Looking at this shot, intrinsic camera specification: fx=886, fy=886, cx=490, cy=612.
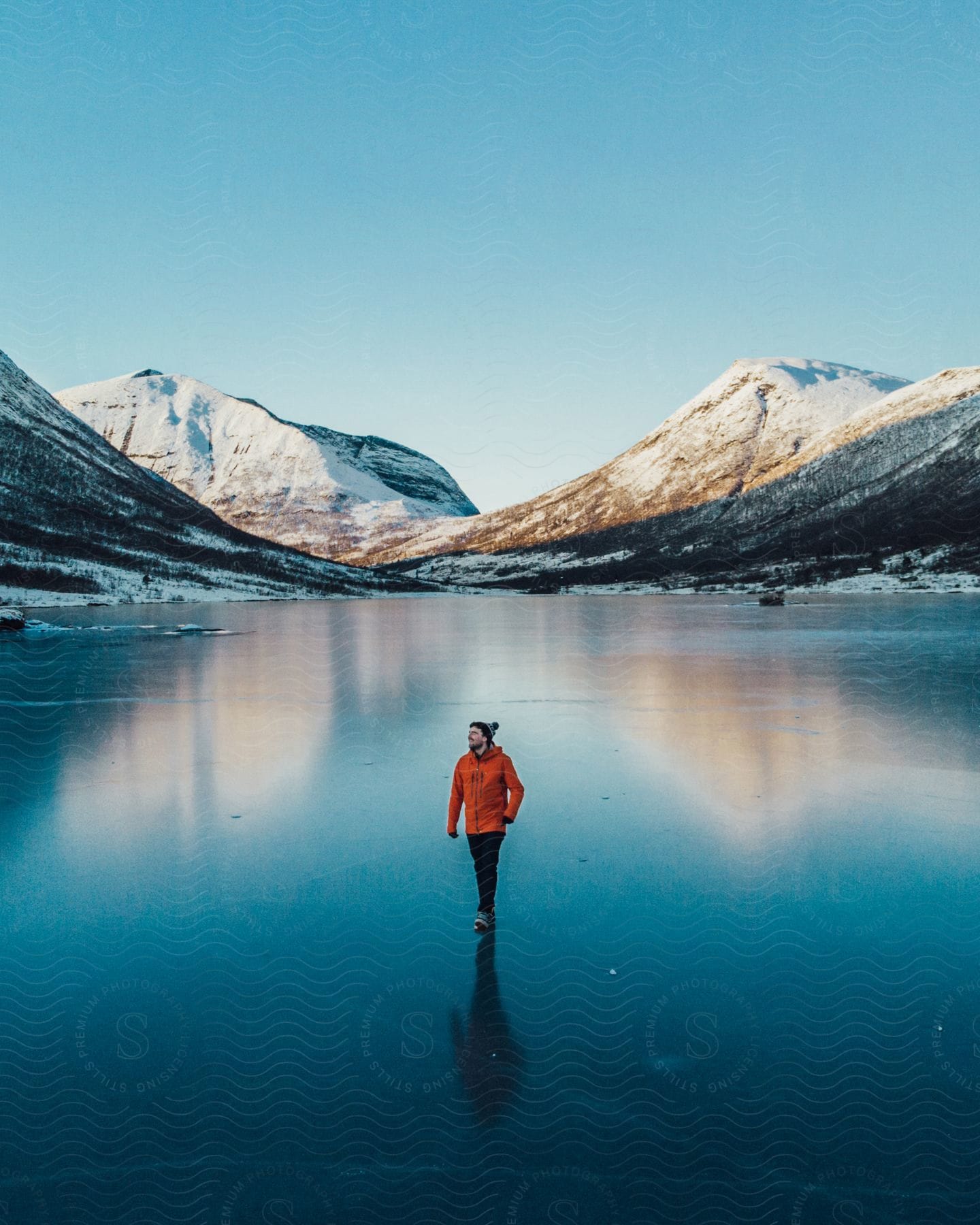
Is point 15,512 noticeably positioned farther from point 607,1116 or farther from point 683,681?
point 607,1116

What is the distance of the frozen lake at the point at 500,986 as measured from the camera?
4.72 metres

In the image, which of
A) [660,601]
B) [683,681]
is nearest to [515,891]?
[683,681]

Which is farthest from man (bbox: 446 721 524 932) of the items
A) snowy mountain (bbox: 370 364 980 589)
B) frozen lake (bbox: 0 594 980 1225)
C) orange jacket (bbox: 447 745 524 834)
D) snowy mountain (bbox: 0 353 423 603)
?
snowy mountain (bbox: 370 364 980 589)

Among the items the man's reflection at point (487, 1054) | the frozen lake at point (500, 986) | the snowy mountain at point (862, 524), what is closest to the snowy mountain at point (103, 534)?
the snowy mountain at point (862, 524)

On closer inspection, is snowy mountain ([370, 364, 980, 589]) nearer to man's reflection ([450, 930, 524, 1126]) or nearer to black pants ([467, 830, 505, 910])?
black pants ([467, 830, 505, 910])

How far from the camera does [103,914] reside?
8.02 m

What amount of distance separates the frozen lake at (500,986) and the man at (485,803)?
455 millimetres

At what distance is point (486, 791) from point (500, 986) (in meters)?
1.78

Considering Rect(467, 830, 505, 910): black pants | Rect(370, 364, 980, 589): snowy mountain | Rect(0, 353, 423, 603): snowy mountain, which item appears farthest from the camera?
Rect(370, 364, 980, 589): snowy mountain

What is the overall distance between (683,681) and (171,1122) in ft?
68.0

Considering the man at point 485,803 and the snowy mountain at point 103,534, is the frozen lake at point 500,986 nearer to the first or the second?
the man at point 485,803

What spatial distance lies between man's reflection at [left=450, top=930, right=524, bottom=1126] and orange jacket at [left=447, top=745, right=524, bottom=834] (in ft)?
4.84

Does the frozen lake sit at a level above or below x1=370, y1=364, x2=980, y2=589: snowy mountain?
below

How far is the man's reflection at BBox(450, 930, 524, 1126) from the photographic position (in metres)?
5.27
